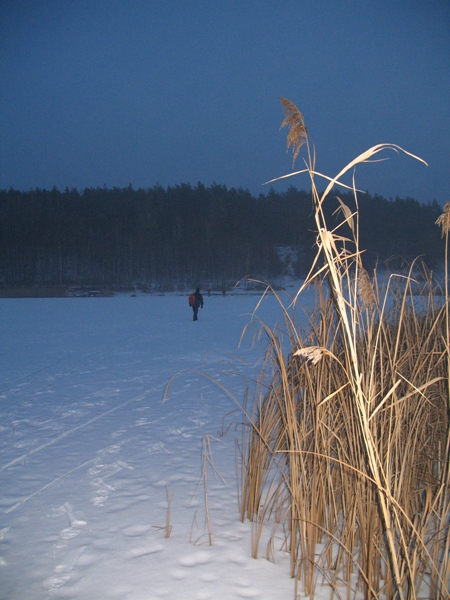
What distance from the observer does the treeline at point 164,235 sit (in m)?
64.0

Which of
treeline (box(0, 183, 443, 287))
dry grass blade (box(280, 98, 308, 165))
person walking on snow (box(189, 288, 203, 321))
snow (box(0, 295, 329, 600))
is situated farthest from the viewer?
treeline (box(0, 183, 443, 287))

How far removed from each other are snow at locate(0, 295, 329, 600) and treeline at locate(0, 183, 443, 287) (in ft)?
170

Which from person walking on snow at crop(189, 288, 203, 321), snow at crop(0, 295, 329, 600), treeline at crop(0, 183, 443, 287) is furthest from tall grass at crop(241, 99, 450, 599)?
treeline at crop(0, 183, 443, 287)

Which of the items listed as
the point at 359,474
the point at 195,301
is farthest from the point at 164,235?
the point at 359,474

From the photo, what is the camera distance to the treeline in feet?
210

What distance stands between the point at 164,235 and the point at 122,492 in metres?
65.4

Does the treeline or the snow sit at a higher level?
the treeline

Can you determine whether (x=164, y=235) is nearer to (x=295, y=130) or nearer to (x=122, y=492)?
(x=122, y=492)

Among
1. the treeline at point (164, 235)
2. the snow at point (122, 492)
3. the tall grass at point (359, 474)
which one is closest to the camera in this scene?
the tall grass at point (359, 474)

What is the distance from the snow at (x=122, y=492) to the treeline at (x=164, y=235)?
51767mm

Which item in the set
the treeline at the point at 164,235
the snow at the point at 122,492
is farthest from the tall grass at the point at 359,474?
the treeline at the point at 164,235

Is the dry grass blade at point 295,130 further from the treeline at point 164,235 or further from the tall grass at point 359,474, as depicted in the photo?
the treeline at point 164,235

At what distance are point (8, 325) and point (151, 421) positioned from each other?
13.1 meters

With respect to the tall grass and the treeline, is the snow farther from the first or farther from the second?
the treeline
